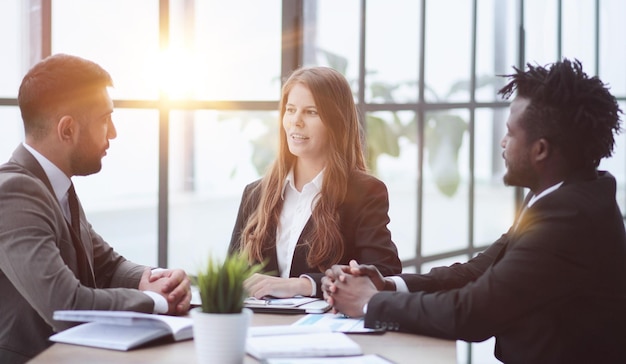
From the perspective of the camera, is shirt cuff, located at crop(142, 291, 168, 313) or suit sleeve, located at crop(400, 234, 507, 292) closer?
shirt cuff, located at crop(142, 291, 168, 313)

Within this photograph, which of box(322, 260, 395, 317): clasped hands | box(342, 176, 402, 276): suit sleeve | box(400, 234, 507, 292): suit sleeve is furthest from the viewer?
box(342, 176, 402, 276): suit sleeve

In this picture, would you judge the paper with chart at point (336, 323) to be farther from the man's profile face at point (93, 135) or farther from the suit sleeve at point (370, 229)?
the man's profile face at point (93, 135)

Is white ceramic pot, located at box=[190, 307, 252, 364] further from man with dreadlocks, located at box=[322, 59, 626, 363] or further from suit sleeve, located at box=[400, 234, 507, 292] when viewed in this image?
suit sleeve, located at box=[400, 234, 507, 292]

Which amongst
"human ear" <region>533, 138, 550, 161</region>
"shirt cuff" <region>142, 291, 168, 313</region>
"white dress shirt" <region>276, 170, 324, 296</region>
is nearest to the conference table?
"shirt cuff" <region>142, 291, 168, 313</region>

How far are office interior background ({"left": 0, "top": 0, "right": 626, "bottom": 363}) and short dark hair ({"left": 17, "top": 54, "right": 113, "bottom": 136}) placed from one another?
70 cm

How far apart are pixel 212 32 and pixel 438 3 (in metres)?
1.53

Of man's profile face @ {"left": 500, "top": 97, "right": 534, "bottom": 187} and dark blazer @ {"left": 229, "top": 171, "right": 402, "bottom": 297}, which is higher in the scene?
man's profile face @ {"left": 500, "top": 97, "right": 534, "bottom": 187}

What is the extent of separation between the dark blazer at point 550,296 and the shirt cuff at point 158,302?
1.79ft

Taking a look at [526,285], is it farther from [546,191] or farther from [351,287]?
[351,287]

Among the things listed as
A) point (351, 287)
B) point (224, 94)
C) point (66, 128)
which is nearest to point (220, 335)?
point (351, 287)

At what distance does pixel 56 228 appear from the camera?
225cm

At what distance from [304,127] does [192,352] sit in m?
1.24

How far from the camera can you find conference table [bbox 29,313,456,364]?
1857 mm

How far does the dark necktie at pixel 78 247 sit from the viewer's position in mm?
2410
